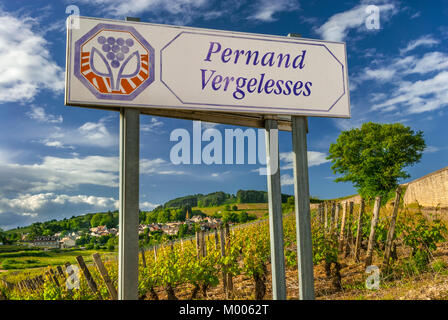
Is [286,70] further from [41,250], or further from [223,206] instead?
[41,250]

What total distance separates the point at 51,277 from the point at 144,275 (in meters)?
1.67

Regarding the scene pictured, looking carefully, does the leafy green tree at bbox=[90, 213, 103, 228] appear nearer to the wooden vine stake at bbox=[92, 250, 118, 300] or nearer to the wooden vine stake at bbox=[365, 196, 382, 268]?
the wooden vine stake at bbox=[92, 250, 118, 300]

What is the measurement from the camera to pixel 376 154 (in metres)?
29.7

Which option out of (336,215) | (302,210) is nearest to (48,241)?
(302,210)

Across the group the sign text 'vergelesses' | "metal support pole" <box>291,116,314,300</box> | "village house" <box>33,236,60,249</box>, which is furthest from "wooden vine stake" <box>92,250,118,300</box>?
the sign text 'vergelesses'

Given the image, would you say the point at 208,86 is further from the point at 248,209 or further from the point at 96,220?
the point at 248,209

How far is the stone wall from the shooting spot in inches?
682

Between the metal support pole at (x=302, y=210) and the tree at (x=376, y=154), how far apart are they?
25376 mm

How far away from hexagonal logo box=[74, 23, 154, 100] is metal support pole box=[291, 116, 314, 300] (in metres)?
2.03

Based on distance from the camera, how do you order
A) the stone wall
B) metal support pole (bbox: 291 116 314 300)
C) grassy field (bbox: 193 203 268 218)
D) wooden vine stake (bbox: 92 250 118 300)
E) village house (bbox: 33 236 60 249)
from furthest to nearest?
the stone wall < grassy field (bbox: 193 203 268 218) < village house (bbox: 33 236 60 249) < wooden vine stake (bbox: 92 250 118 300) < metal support pole (bbox: 291 116 314 300)

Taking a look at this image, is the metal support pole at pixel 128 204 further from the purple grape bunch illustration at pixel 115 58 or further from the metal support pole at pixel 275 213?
the metal support pole at pixel 275 213

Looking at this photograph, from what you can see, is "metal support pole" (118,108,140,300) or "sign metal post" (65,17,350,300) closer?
"metal support pole" (118,108,140,300)

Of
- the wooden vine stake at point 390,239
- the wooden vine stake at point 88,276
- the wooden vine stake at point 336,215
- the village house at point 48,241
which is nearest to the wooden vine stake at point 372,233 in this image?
the wooden vine stake at point 390,239

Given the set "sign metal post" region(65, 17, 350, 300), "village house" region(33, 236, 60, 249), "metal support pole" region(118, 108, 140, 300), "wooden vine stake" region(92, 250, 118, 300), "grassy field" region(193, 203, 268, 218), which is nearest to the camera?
"metal support pole" region(118, 108, 140, 300)
